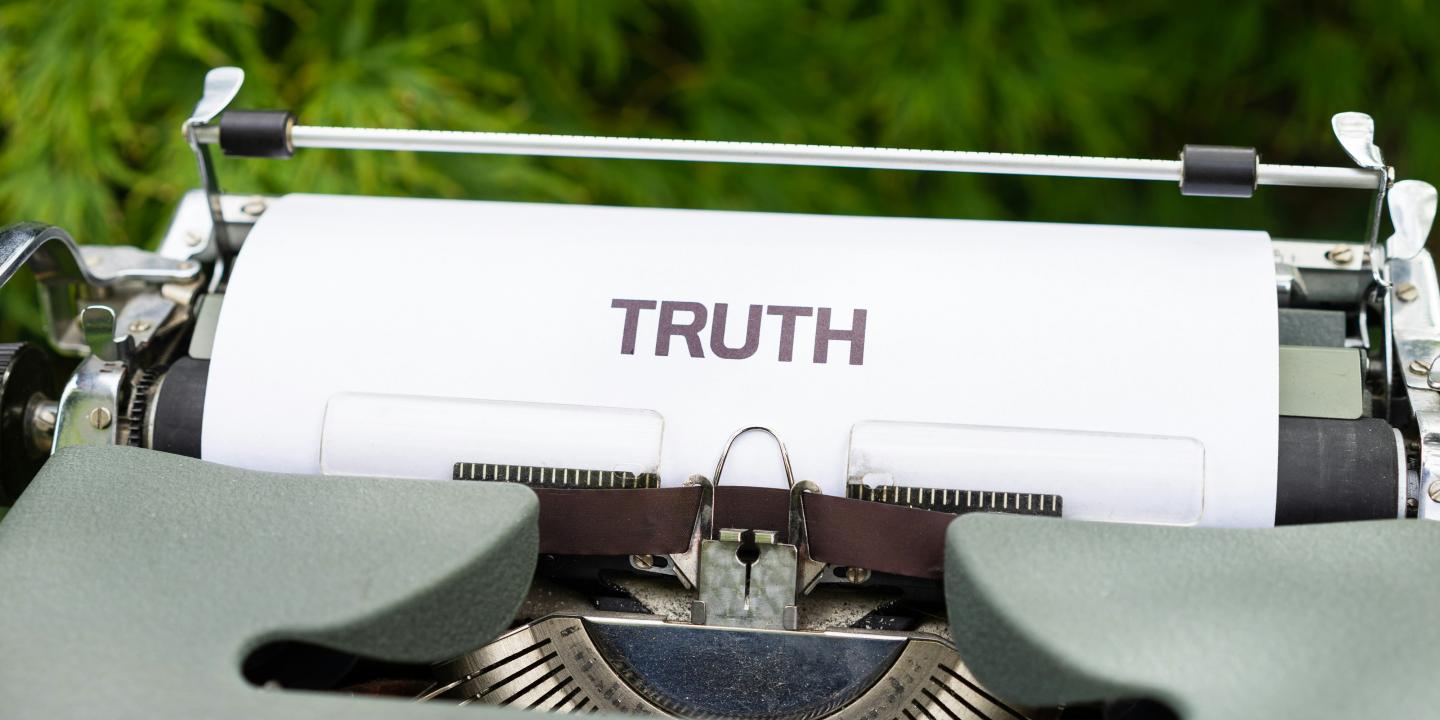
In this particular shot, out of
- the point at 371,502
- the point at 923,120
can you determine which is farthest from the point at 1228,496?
the point at 923,120

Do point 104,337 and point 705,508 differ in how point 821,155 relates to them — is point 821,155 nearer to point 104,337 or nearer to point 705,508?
point 705,508

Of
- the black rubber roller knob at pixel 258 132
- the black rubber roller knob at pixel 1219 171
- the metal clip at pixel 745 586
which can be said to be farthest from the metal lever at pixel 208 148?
the black rubber roller knob at pixel 1219 171

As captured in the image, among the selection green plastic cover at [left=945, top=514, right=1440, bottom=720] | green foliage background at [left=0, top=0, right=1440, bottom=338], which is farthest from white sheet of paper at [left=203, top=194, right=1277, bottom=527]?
green foliage background at [left=0, top=0, right=1440, bottom=338]

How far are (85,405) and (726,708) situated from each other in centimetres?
57

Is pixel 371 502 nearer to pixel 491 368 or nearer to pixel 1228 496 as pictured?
pixel 491 368

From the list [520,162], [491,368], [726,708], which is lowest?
[726,708]

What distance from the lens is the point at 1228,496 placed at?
98 cm

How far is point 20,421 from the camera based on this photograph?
3.73ft

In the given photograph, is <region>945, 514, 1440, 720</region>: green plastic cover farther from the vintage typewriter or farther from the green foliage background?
the green foliage background

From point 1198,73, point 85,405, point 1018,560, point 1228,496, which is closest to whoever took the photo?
point 1018,560

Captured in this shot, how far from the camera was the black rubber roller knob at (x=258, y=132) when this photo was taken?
4.05 ft

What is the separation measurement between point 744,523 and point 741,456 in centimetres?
5

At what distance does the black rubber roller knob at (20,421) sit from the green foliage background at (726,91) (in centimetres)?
84

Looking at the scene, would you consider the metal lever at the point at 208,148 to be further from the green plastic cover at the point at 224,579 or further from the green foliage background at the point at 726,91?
the green foliage background at the point at 726,91
